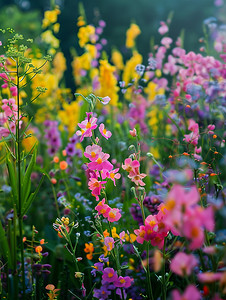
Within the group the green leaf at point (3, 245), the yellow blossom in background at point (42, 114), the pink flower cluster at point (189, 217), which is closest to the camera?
the pink flower cluster at point (189, 217)

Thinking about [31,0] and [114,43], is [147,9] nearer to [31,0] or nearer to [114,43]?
[114,43]

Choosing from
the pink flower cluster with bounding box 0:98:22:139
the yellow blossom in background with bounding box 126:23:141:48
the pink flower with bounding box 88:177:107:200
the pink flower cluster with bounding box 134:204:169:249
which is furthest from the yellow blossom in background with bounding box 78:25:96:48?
the pink flower cluster with bounding box 134:204:169:249

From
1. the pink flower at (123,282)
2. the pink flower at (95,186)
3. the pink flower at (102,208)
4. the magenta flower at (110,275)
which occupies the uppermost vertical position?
the pink flower at (95,186)

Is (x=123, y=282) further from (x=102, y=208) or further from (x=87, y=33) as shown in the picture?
(x=87, y=33)

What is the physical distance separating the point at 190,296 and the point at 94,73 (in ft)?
11.5

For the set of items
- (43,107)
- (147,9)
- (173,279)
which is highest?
(147,9)

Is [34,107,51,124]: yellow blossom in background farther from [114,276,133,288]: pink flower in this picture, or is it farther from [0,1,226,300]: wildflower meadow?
[114,276,133,288]: pink flower

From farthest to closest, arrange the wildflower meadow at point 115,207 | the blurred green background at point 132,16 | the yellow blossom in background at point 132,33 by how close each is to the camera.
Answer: the blurred green background at point 132,16, the yellow blossom in background at point 132,33, the wildflower meadow at point 115,207

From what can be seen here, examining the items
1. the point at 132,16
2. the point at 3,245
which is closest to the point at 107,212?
the point at 3,245

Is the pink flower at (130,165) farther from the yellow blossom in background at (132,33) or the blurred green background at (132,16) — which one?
the blurred green background at (132,16)

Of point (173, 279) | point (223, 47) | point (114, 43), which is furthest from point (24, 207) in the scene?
point (114, 43)

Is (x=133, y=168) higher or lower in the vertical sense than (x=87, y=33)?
lower

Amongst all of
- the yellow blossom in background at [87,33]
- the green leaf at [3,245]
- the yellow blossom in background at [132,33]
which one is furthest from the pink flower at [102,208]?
the yellow blossom in background at [132,33]

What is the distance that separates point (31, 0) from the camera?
12.7 meters
